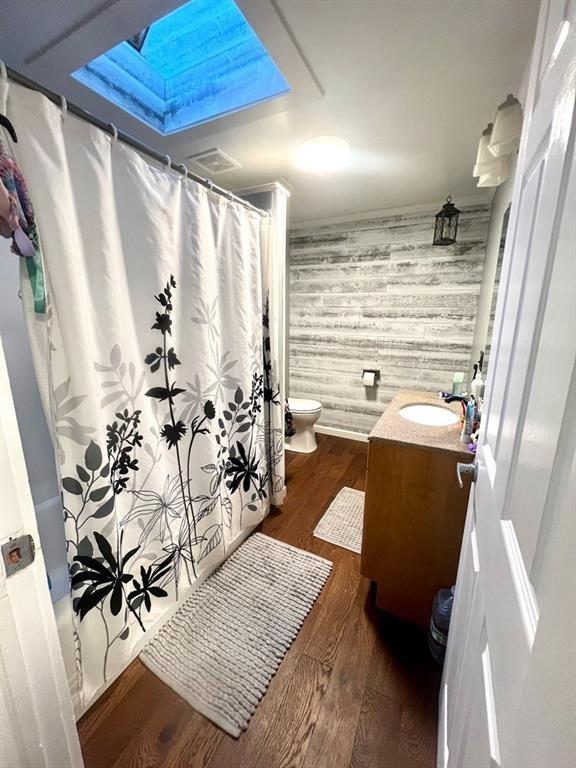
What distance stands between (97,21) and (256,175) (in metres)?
1.11

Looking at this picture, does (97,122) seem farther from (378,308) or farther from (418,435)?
(378,308)

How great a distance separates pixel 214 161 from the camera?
5.95 feet

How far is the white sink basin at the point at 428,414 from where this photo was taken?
1769 millimetres

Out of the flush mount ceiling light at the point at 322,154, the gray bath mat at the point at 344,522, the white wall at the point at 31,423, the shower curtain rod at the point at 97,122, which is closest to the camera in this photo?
the shower curtain rod at the point at 97,122

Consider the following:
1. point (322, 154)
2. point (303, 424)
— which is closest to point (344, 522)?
point (303, 424)

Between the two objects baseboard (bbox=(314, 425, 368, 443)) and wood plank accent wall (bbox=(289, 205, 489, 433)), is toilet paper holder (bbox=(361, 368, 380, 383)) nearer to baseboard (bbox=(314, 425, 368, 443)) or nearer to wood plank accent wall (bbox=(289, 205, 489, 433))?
wood plank accent wall (bbox=(289, 205, 489, 433))

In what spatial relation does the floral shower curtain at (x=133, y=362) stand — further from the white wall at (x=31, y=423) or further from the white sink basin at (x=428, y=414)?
the white sink basin at (x=428, y=414)

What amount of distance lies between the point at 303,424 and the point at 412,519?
168cm

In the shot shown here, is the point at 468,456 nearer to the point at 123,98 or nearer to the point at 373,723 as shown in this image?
the point at 373,723

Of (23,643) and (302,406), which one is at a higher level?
(23,643)

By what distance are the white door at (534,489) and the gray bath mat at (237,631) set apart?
747mm

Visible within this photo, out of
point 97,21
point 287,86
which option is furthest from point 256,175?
point 97,21

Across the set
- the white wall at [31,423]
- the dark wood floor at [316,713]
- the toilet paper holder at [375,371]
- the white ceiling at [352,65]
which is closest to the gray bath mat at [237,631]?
the dark wood floor at [316,713]

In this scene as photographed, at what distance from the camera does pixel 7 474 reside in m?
0.57
